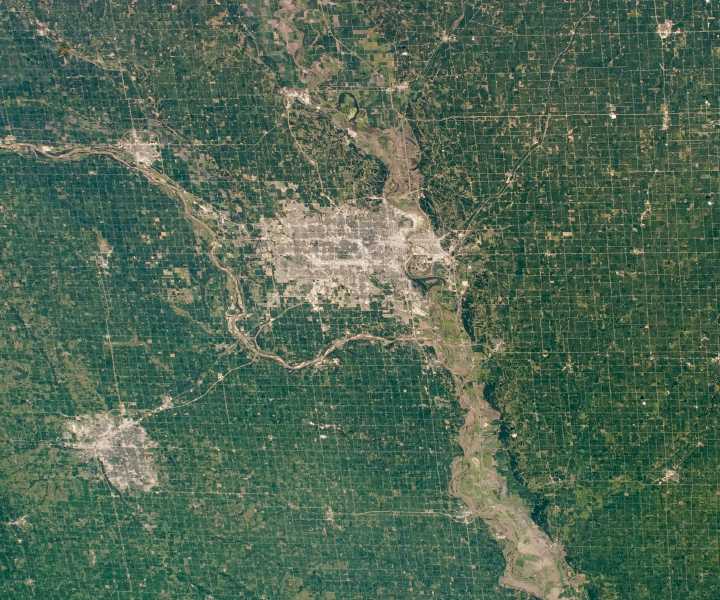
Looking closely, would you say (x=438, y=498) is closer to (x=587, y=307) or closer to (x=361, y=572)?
(x=361, y=572)

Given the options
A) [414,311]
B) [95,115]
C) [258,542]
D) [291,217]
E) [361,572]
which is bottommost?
[361,572]

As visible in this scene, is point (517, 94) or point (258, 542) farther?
point (258, 542)

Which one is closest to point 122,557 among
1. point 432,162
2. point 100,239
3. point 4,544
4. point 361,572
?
point 4,544

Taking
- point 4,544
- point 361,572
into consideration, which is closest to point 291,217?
point 361,572

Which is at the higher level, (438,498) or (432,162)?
(432,162)

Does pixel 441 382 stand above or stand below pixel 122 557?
above

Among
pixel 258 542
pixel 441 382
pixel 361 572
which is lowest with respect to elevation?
pixel 361 572

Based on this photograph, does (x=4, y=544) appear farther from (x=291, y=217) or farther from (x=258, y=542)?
(x=291, y=217)

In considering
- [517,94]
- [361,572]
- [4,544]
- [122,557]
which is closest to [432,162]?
[517,94]

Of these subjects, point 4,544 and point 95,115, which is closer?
point 95,115
